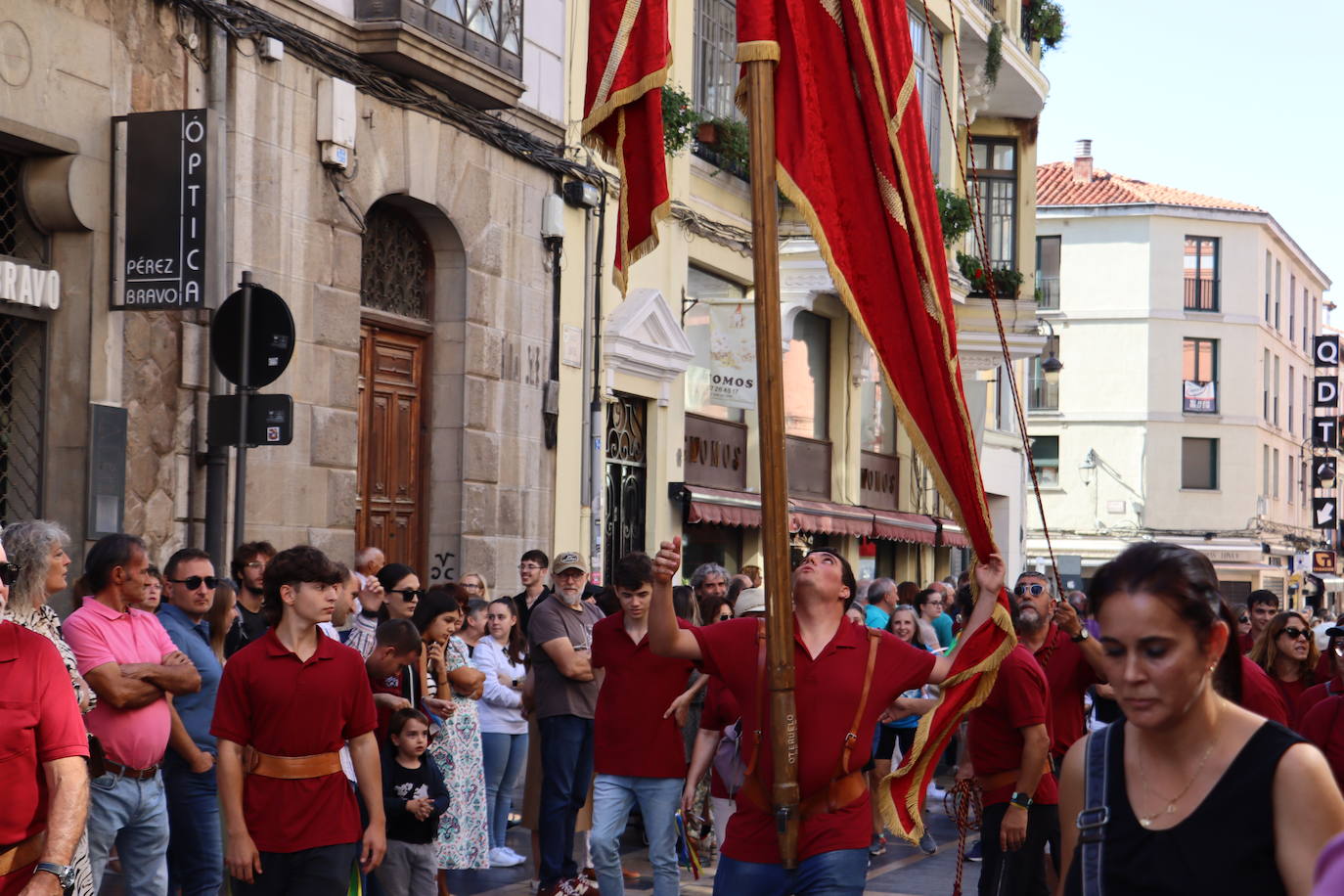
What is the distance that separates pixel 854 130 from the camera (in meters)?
5.97

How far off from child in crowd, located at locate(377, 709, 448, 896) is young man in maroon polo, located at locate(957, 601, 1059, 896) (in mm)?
2382

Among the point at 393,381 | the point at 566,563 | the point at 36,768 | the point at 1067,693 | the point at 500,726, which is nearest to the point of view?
the point at 36,768

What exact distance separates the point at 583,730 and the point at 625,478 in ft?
29.9

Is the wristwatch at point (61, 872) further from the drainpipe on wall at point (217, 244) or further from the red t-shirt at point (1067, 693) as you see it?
the drainpipe on wall at point (217, 244)

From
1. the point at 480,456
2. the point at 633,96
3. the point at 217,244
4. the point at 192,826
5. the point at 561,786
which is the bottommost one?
the point at 561,786

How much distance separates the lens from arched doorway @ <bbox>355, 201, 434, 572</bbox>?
15.2m

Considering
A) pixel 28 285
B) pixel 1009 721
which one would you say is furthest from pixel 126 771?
pixel 28 285

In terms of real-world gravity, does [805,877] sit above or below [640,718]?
below

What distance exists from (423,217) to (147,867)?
902 cm

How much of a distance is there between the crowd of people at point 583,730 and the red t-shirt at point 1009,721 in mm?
13

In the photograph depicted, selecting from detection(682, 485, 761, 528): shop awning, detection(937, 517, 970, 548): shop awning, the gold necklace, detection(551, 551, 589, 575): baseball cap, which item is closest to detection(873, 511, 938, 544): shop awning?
detection(937, 517, 970, 548): shop awning

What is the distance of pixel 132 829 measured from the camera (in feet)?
24.2

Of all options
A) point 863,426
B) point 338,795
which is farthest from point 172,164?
point 863,426

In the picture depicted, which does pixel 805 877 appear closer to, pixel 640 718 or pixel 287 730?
pixel 287 730
